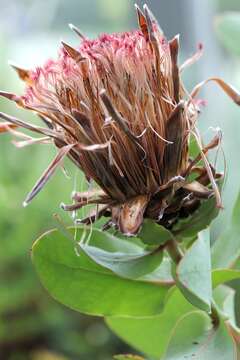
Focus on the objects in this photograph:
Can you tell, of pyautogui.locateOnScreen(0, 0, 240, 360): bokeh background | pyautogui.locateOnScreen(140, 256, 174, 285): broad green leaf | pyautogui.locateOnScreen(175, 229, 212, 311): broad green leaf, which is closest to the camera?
pyautogui.locateOnScreen(175, 229, 212, 311): broad green leaf

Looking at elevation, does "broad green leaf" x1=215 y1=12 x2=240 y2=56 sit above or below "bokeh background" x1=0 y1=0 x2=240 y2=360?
above

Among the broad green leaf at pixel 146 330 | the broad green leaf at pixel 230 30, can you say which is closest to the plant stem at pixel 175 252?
the broad green leaf at pixel 146 330

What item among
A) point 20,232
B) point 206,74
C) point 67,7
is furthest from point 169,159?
point 67,7

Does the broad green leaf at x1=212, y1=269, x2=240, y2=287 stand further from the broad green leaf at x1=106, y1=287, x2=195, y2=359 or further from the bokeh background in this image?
the bokeh background

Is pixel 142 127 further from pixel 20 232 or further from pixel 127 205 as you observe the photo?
pixel 20 232

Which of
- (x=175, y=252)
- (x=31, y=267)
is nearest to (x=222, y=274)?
(x=175, y=252)

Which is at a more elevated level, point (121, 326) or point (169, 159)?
point (169, 159)

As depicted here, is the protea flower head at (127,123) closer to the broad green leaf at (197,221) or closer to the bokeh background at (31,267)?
the broad green leaf at (197,221)

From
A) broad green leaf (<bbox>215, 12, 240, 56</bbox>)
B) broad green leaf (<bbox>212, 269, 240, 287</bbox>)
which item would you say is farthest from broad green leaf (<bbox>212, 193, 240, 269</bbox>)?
broad green leaf (<bbox>215, 12, 240, 56</bbox>)
